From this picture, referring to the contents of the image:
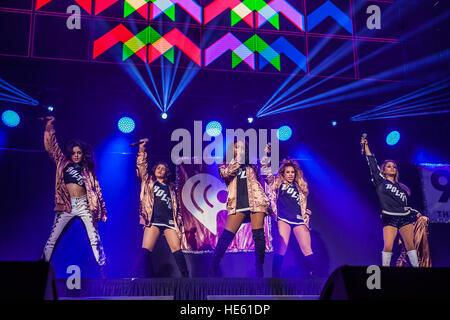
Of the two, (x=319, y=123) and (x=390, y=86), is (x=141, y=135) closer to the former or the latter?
(x=319, y=123)

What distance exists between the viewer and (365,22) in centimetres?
594

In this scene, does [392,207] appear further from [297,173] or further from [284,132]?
[284,132]

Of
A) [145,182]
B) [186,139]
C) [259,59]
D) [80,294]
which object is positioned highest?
[259,59]

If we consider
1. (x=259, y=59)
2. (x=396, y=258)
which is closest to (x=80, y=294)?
(x=259, y=59)

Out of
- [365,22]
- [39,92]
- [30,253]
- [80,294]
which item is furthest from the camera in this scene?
[365,22]

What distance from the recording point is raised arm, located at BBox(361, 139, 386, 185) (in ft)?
19.2

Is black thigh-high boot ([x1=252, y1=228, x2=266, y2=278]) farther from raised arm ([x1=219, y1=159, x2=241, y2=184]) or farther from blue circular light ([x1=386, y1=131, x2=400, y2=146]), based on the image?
blue circular light ([x1=386, y1=131, x2=400, y2=146])

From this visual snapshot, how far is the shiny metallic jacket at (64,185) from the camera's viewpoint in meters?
5.24

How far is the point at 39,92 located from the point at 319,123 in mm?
3581

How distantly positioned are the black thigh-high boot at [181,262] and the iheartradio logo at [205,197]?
47cm

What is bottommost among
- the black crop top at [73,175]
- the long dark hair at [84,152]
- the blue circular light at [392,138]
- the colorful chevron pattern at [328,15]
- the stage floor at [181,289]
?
the stage floor at [181,289]

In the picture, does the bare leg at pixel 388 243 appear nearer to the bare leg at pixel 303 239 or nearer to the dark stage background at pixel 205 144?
the dark stage background at pixel 205 144

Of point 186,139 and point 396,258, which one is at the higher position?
point 186,139
